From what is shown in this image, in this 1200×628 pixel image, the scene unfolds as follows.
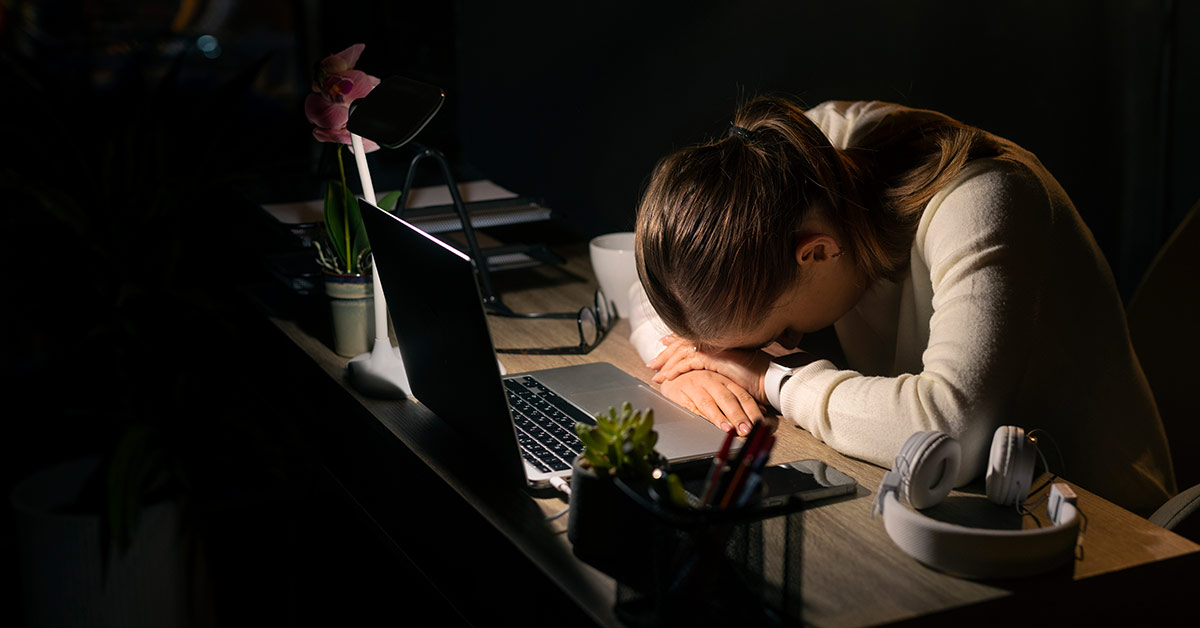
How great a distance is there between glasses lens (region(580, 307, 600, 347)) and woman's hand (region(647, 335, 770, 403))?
229 mm

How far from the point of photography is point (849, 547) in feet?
3.23

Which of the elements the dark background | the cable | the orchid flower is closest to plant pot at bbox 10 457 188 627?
the dark background

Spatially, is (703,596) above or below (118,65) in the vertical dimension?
below

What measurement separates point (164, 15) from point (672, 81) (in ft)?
4.93

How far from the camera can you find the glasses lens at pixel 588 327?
166 cm

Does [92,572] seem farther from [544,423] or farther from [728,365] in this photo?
[728,365]

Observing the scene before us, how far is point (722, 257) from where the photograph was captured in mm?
1211

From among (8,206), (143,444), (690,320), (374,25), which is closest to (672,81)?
(374,25)

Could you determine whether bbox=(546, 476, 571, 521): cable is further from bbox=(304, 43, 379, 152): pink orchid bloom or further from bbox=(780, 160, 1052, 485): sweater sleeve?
bbox=(304, 43, 379, 152): pink orchid bloom

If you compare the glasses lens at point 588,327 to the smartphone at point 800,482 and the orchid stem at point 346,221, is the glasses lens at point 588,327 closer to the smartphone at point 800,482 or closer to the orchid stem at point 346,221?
the orchid stem at point 346,221

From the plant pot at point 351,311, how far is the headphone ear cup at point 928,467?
32.6 inches

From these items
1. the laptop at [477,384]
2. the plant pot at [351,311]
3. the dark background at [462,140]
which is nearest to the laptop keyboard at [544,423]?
the laptop at [477,384]

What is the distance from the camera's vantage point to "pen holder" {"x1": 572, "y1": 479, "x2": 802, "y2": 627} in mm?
843

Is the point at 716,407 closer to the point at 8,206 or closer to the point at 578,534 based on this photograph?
the point at 578,534
